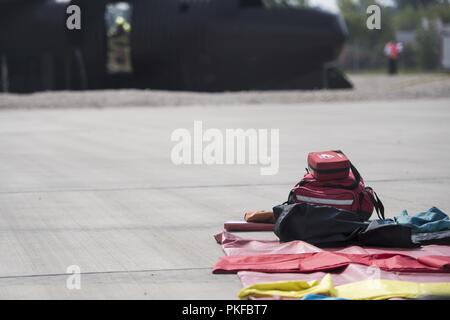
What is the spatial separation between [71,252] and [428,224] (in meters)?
2.88

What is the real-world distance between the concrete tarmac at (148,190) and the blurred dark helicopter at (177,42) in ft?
27.9

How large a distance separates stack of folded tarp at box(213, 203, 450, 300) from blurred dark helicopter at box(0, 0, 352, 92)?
885 inches

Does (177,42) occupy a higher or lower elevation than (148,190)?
higher

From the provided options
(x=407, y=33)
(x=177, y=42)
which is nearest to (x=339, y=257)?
(x=177, y=42)

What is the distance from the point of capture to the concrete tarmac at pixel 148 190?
254 inches

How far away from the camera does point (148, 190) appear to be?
10758mm

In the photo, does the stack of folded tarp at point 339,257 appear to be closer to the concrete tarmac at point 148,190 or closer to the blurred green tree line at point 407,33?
the concrete tarmac at point 148,190

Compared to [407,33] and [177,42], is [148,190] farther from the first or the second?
[407,33]

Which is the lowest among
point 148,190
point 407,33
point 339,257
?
point 148,190

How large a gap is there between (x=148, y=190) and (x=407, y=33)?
85813 millimetres

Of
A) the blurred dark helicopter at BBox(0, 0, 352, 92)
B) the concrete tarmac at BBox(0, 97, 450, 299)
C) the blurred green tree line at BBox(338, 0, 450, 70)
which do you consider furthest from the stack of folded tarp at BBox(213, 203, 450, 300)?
the blurred green tree line at BBox(338, 0, 450, 70)

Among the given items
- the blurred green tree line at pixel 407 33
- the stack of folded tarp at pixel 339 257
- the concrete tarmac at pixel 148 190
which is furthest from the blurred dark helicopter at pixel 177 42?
the blurred green tree line at pixel 407 33
